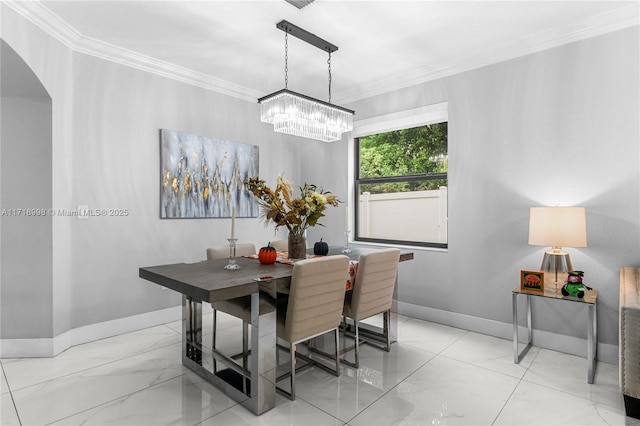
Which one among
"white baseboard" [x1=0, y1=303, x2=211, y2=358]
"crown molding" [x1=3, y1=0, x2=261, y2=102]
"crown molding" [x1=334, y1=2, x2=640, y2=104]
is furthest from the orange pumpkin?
"crown molding" [x1=334, y1=2, x2=640, y2=104]

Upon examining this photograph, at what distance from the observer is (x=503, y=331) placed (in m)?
3.30

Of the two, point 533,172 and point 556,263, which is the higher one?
point 533,172

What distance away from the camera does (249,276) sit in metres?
2.19

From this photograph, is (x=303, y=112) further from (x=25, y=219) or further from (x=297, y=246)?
(x=25, y=219)

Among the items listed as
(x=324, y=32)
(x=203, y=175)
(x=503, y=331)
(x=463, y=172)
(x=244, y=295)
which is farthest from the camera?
(x=203, y=175)

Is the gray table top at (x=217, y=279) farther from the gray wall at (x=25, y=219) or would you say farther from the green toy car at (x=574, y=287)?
the green toy car at (x=574, y=287)

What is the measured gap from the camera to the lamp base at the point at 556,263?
2.73 m

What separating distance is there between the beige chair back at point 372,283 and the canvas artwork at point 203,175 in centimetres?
154

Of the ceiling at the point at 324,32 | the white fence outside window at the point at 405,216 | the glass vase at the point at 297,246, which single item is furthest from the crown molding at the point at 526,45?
the glass vase at the point at 297,246

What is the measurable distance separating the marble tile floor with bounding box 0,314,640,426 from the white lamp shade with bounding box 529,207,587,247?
3.18ft

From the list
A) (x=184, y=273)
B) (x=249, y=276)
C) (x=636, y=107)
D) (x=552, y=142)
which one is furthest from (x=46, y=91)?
Result: (x=636, y=107)

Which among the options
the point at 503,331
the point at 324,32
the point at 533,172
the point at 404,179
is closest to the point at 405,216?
the point at 404,179

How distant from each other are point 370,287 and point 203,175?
7.73ft

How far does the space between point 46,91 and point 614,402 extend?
459 cm
